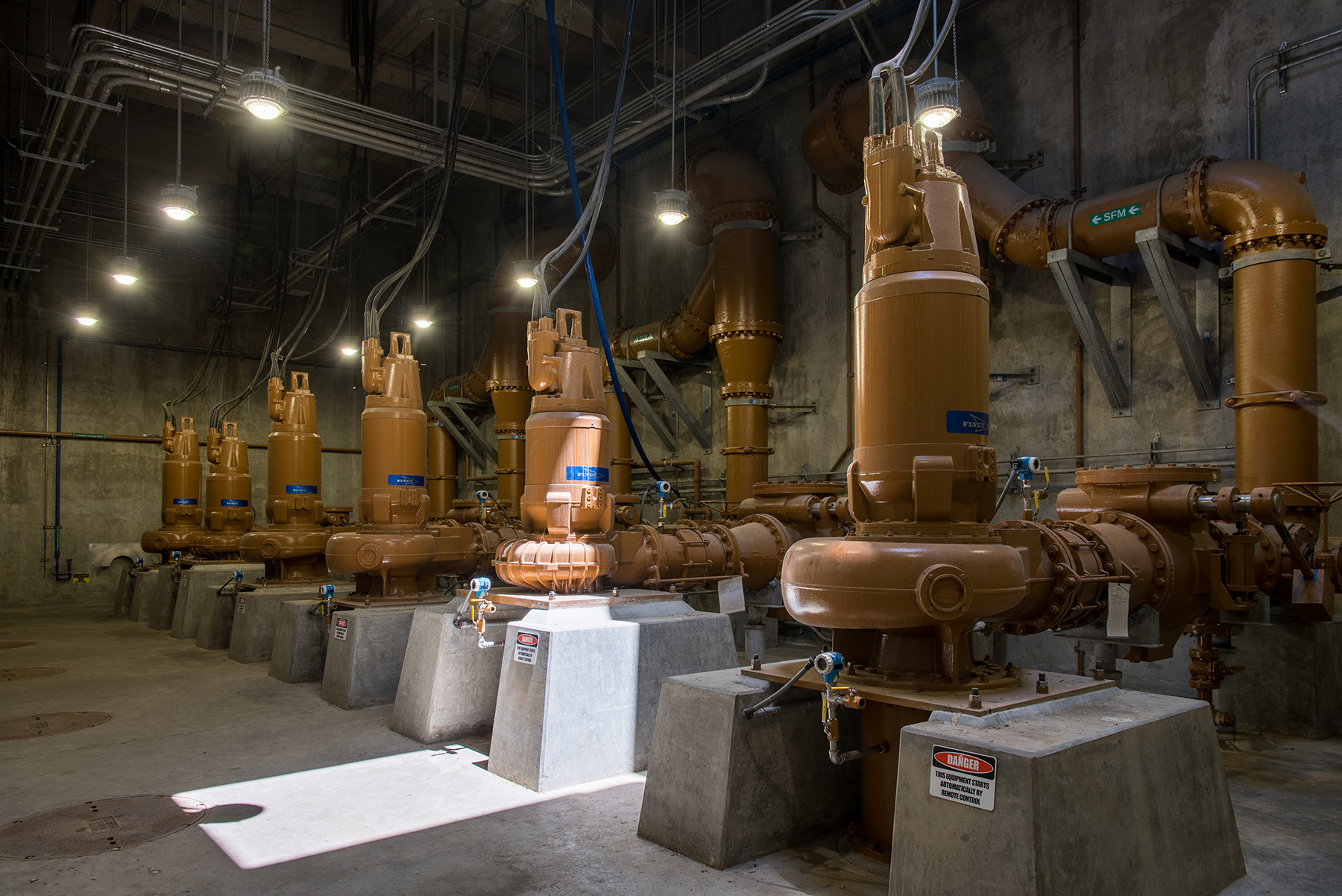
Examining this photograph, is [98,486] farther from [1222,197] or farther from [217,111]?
[1222,197]

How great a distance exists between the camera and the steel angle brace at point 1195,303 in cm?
609

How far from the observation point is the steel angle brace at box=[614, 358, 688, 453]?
11.1m

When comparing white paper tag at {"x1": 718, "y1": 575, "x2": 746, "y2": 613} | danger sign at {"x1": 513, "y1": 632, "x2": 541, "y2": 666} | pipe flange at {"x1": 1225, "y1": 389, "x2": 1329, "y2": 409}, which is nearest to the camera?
danger sign at {"x1": 513, "y1": 632, "x2": 541, "y2": 666}

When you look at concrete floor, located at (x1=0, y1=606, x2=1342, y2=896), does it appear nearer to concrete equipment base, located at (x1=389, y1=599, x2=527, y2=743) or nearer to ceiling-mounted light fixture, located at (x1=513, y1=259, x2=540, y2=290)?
concrete equipment base, located at (x1=389, y1=599, x2=527, y2=743)

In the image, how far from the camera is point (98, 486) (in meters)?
14.7

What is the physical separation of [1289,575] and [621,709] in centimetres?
390

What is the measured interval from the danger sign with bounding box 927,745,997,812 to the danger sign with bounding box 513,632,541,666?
2478 millimetres

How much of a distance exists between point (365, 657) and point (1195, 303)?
682cm

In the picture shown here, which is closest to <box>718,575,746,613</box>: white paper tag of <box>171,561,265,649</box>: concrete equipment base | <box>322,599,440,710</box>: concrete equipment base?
<box>322,599,440,710</box>: concrete equipment base

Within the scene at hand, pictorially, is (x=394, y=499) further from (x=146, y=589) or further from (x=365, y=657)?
(x=146, y=589)

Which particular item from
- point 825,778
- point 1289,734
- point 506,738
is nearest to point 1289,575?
point 1289,734

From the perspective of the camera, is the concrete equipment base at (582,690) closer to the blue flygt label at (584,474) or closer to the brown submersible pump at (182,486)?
the blue flygt label at (584,474)

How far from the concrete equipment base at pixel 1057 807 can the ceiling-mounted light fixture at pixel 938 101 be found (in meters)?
3.91

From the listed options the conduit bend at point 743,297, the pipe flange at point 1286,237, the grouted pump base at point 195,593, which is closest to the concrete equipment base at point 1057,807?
the pipe flange at point 1286,237
